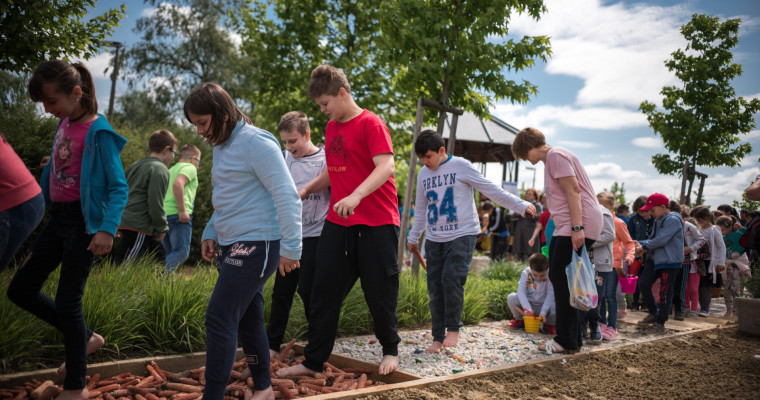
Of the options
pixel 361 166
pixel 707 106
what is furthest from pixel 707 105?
pixel 361 166

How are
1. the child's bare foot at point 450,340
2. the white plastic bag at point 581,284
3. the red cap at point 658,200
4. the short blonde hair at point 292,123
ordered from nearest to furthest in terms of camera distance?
1. the short blonde hair at point 292,123
2. the white plastic bag at point 581,284
3. the child's bare foot at point 450,340
4. the red cap at point 658,200

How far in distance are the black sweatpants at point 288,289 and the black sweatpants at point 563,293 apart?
2188mm

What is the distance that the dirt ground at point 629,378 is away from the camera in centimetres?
375

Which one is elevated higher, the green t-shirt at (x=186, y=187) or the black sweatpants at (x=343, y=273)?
the green t-shirt at (x=186, y=187)

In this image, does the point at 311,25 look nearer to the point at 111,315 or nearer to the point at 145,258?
the point at 145,258

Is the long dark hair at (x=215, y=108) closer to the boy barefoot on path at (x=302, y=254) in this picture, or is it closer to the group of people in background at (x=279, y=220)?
the group of people in background at (x=279, y=220)

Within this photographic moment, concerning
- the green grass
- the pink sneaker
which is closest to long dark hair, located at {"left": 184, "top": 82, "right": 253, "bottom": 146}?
the green grass

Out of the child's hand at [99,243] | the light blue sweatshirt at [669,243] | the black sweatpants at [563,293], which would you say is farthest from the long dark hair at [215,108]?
the light blue sweatshirt at [669,243]

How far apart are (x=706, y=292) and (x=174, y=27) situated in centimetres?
2857

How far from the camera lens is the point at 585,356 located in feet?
16.4

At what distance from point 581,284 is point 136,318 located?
366 cm

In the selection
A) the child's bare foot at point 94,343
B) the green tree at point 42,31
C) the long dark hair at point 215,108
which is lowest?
the child's bare foot at point 94,343

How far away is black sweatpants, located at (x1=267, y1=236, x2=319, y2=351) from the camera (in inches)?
168

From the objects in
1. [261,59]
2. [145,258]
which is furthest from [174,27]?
[145,258]
